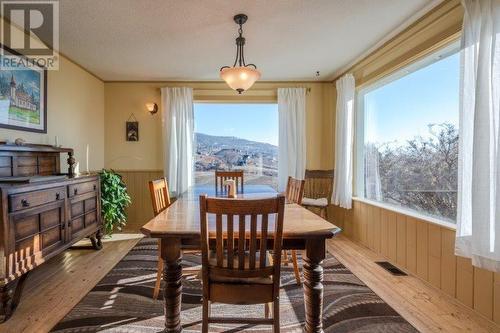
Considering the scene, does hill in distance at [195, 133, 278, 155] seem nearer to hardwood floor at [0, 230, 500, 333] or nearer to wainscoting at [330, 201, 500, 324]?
wainscoting at [330, 201, 500, 324]

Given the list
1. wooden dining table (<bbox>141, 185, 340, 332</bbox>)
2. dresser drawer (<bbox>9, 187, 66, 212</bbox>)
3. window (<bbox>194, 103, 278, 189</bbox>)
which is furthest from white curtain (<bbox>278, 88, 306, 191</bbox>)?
dresser drawer (<bbox>9, 187, 66, 212</bbox>)

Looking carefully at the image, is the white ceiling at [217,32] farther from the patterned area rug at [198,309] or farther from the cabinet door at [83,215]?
the patterned area rug at [198,309]

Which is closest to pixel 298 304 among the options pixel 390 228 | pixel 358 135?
pixel 390 228

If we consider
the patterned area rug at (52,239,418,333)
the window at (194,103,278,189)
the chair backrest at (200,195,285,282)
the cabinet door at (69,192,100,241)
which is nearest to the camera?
the chair backrest at (200,195,285,282)

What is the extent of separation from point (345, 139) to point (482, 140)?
2.02 meters

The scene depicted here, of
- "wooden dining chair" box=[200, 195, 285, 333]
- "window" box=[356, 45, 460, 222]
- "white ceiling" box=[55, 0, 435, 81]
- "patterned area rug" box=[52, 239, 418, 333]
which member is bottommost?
"patterned area rug" box=[52, 239, 418, 333]

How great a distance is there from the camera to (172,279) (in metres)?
1.57

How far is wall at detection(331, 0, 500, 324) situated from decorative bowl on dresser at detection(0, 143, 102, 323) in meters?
3.21

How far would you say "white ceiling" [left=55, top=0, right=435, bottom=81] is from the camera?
2342mm

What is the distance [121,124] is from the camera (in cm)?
455

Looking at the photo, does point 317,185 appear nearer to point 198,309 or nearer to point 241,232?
point 198,309

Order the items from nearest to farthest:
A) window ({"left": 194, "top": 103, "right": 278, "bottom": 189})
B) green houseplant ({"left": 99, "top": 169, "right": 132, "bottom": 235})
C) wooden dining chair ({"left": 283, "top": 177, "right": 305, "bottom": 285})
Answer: wooden dining chair ({"left": 283, "top": 177, "right": 305, "bottom": 285}) → green houseplant ({"left": 99, "top": 169, "right": 132, "bottom": 235}) → window ({"left": 194, "top": 103, "right": 278, "bottom": 189})

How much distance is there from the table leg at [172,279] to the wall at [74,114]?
2186mm

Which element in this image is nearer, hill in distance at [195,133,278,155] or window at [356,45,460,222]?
window at [356,45,460,222]
